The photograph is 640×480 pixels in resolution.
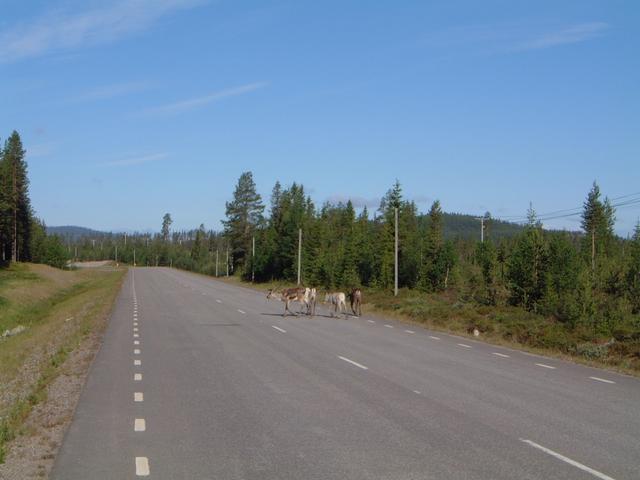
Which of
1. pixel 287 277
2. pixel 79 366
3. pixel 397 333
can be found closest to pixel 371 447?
pixel 79 366

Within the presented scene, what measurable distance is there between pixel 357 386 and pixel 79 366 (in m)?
6.88

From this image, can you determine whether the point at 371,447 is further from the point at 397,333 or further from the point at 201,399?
the point at 397,333

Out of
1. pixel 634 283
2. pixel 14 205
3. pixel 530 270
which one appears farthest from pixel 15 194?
pixel 634 283

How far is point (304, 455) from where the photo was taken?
761 centimetres

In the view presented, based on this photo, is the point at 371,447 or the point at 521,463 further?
the point at 371,447

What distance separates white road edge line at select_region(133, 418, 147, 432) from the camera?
895cm

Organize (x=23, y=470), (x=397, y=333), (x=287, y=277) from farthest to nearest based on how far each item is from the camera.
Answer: (x=287, y=277), (x=397, y=333), (x=23, y=470)

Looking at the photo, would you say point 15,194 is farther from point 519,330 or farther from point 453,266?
point 519,330

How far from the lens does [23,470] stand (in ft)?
23.7

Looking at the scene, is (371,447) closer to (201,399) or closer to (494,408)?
(494,408)

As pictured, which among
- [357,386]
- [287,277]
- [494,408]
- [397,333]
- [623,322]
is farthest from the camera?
[287,277]

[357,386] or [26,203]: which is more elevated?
[26,203]

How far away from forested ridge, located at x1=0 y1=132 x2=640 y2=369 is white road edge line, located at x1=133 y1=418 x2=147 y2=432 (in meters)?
12.9

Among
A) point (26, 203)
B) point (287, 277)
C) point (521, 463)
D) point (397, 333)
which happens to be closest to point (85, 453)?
point (521, 463)
